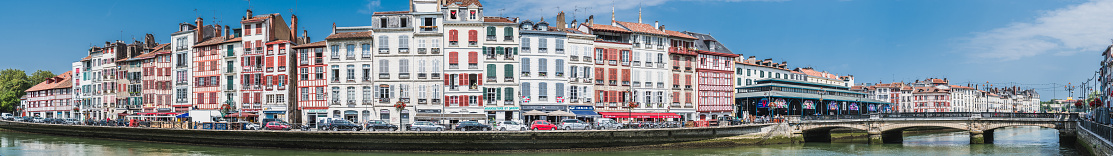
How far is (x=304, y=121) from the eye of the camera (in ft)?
246

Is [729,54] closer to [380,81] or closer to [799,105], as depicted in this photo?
[799,105]

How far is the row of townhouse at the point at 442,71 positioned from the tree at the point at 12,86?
43370mm

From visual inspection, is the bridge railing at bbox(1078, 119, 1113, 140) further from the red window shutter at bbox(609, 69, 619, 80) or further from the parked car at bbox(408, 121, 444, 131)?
the parked car at bbox(408, 121, 444, 131)

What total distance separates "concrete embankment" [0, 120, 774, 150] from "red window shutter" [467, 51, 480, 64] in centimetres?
1516

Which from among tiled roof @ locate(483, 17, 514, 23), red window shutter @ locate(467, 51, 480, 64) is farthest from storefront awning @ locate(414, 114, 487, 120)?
tiled roof @ locate(483, 17, 514, 23)

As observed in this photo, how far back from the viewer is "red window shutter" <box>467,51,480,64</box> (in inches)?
2714

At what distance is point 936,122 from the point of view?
66.9 meters

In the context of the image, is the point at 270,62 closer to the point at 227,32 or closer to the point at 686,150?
the point at 227,32

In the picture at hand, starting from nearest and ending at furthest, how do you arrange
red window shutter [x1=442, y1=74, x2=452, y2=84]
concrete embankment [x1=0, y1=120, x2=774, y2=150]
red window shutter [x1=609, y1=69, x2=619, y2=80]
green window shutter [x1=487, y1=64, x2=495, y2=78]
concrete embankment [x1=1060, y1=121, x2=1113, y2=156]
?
concrete embankment [x1=1060, y1=121, x2=1113, y2=156], concrete embankment [x1=0, y1=120, x2=774, y2=150], green window shutter [x1=487, y1=64, x2=495, y2=78], red window shutter [x1=442, y1=74, x2=452, y2=84], red window shutter [x1=609, y1=69, x2=619, y2=80]

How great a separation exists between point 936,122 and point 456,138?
37.7m

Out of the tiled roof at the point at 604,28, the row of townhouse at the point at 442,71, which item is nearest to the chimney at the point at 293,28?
the row of townhouse at the point at 442,71

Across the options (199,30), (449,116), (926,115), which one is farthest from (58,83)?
(926,115)

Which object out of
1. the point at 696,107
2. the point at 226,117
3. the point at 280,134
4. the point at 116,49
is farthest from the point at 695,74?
the point at 116,49

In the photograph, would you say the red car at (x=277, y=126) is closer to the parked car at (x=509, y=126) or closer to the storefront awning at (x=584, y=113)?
the parked car at (x=509, y=126)
